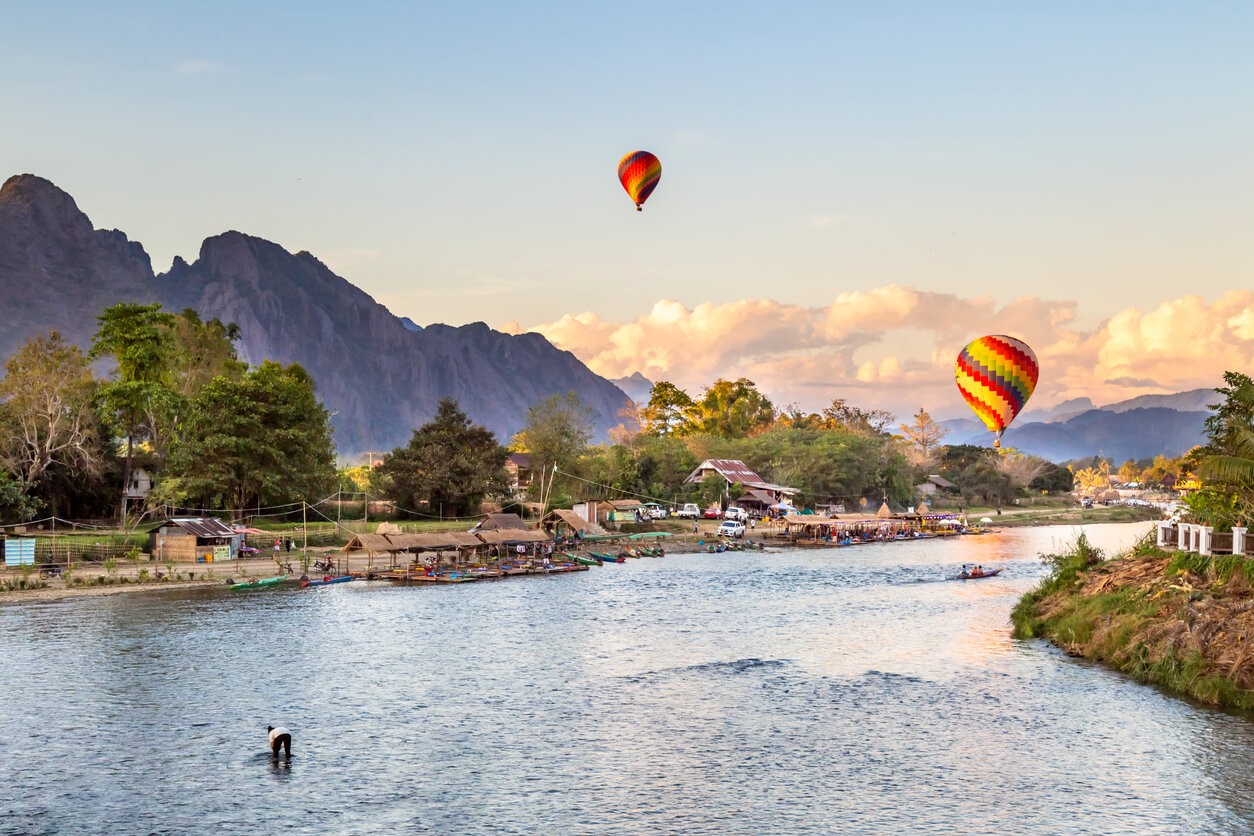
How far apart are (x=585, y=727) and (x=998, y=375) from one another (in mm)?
37187

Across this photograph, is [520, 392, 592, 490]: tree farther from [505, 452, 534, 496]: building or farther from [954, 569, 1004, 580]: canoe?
[954, 569, 1004, 580]: canoe

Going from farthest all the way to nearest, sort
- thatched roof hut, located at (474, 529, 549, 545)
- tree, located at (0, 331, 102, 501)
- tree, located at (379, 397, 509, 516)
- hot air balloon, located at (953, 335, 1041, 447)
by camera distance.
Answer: tree, located at (379, 397, 509, 516) → thatched roof hut, located at (474, 529, 549, 545) → tree, located at (0, 331, 102, 501) → hot air balloon, located at (953, 335, 1041, 447)

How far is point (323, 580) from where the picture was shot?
2459 inches

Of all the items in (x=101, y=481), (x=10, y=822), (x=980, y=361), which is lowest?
(x=10, y=822)

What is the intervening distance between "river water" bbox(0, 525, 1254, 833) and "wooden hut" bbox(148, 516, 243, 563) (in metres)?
13.2

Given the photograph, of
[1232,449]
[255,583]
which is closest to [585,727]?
[1232,449]

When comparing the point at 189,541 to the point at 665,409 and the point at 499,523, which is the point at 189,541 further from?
the point at 665,409

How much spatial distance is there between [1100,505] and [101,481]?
481 feet

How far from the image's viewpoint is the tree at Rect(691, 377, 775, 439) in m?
154

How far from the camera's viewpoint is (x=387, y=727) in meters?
30.8

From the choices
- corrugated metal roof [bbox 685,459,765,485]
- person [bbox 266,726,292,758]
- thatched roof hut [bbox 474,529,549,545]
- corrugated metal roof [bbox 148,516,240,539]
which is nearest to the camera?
person [bbox 266,726,292,758]

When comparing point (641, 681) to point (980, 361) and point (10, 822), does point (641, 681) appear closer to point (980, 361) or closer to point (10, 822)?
point (10, 822)

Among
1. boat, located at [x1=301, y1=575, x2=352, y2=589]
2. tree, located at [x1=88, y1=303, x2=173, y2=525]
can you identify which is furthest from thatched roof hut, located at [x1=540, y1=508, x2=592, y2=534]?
tree, located at [x1=88, y1=303, x2=173, y2=525]

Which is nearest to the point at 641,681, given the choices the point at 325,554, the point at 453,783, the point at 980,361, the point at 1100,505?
the point at 453,783
